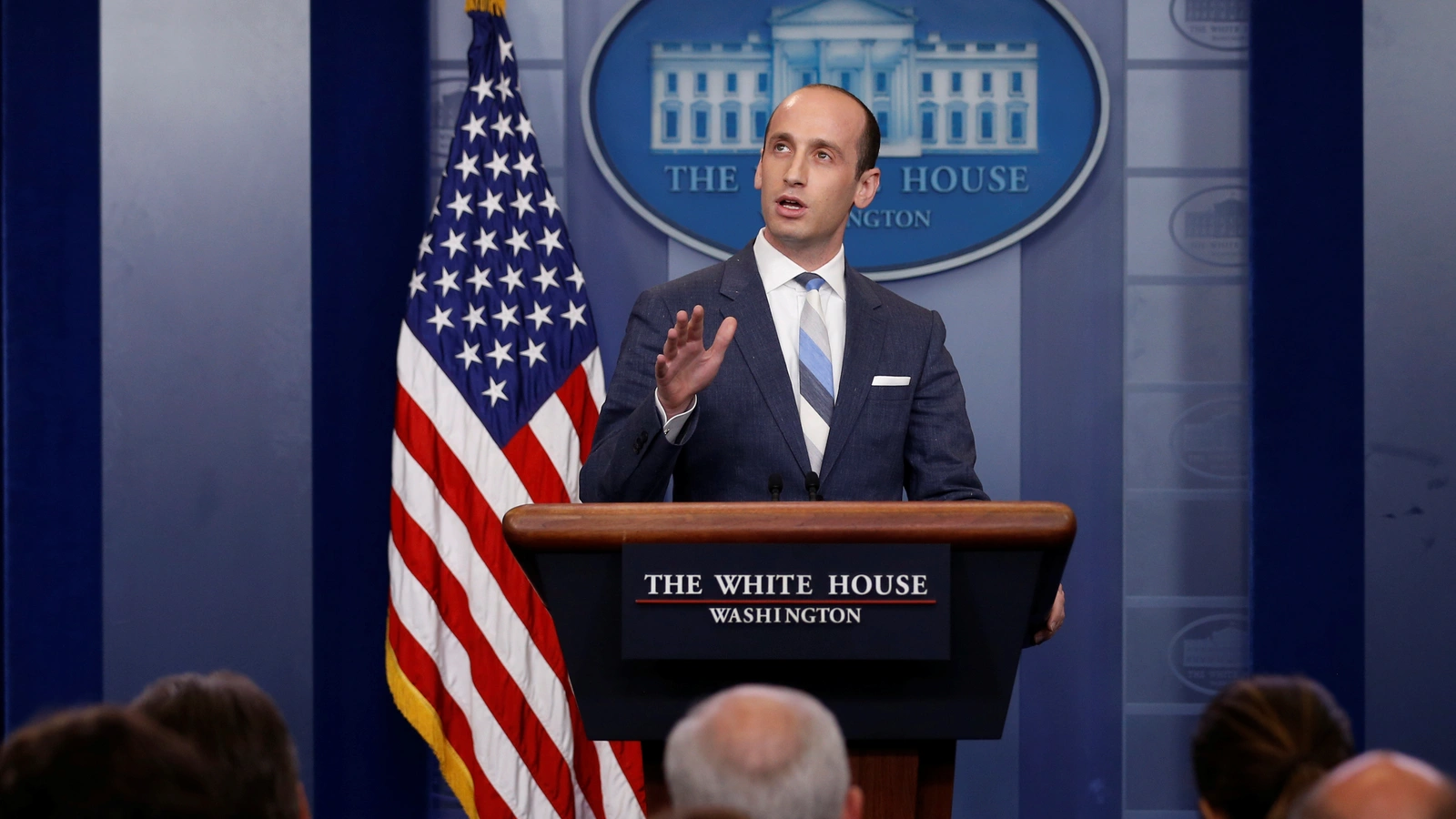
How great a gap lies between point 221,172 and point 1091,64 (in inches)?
89.7

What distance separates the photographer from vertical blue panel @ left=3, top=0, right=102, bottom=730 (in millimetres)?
3045

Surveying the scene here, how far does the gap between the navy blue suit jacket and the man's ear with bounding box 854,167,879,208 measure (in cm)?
→ 19

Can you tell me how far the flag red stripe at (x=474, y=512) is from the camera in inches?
130

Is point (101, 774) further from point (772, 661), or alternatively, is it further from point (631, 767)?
point (631, 767)

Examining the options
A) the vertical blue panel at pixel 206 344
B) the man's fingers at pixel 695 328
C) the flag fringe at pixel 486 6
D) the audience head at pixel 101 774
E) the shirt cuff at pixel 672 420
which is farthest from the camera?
the flag fringe at pixel 486 6

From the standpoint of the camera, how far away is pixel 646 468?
1844 mm

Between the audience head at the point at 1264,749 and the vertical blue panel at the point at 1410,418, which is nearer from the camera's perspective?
the audience head at the point at 1264,749

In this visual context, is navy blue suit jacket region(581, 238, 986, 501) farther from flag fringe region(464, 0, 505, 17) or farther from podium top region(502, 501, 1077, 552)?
flag fringe region(464, 0, 505, 17)

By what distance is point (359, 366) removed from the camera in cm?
332

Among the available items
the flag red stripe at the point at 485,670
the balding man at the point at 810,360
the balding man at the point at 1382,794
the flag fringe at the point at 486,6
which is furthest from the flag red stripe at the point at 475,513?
the balding man at the point at 1382,794

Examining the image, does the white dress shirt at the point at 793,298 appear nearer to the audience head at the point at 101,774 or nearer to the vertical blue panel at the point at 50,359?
the audience head at the point at 101,774

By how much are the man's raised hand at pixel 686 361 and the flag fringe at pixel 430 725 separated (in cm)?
172

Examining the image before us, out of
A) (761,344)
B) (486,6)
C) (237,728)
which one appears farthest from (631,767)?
(237,728)

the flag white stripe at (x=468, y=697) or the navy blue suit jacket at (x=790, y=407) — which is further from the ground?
the navy blue suit jacket at (x=790, y=407)
